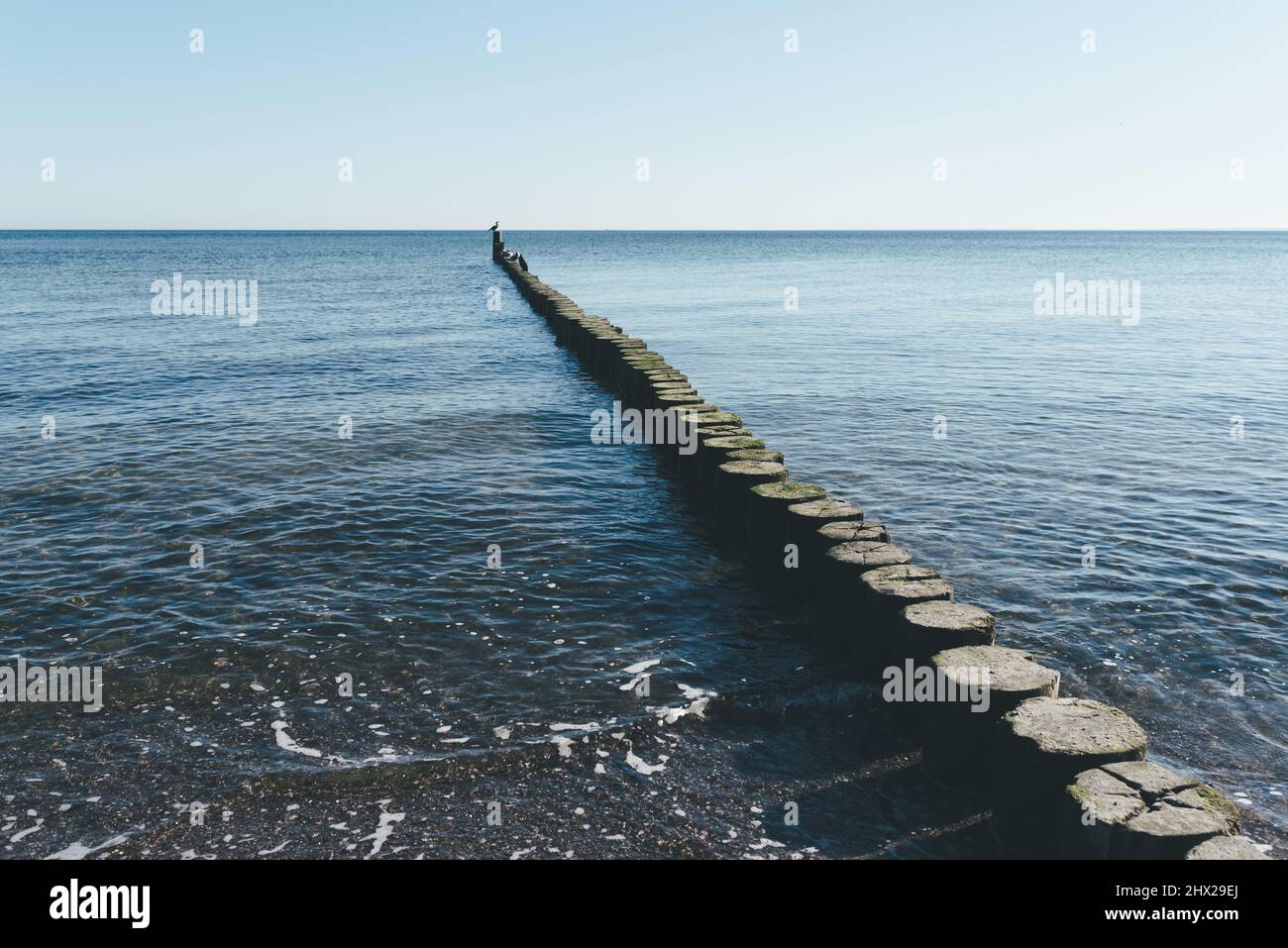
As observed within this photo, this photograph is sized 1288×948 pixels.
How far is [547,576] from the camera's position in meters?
11.1

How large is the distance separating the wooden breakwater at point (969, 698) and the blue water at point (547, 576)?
0.43m

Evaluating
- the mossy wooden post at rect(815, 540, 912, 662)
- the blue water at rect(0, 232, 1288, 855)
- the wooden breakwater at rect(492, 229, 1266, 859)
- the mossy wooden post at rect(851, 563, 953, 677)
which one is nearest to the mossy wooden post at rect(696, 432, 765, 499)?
the wooden breakwater at rect(492, 229, 1266, 859)

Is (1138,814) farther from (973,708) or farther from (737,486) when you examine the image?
(737,486)

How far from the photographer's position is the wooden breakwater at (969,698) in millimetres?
5508

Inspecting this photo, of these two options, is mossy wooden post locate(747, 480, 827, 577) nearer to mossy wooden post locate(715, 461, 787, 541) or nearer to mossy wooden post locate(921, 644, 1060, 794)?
mossy wooden post locate(715, 461, 787, 541)

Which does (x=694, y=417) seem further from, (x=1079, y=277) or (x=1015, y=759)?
(x=1079, y=277)

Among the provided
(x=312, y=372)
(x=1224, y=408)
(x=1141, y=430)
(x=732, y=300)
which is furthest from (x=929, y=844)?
(x=732, y=300)

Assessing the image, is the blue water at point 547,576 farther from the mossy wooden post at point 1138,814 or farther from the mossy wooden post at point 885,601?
the mossy wooden post at point 1138,814

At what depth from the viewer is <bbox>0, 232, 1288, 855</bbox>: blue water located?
719cm

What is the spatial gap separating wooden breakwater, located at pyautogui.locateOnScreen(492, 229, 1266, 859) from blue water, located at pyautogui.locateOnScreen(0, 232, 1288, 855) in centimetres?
43

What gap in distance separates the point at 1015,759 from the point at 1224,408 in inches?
757

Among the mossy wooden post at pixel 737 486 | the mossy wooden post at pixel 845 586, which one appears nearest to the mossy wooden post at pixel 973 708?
the mossy wooden post at pixel 845 586
